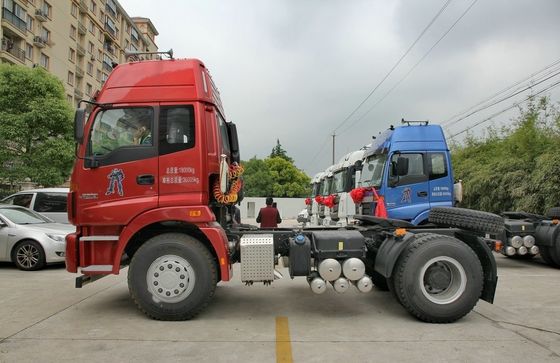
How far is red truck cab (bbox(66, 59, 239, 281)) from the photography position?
6.05m

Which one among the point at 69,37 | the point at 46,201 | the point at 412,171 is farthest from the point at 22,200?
the point at 69,37

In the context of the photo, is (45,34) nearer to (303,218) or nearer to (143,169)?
(303,218)

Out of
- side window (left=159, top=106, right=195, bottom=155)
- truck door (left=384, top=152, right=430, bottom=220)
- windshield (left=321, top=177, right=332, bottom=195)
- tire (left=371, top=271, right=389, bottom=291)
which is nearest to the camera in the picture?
side window (left=159, top=106, right=195, bottom=155)

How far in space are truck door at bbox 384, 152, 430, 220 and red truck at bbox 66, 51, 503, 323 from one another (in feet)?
13.3

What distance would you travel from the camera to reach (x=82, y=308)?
6703 millimetres

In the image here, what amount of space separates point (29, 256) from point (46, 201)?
3605 mm

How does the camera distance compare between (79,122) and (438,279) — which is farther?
(438,279)

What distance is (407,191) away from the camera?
34.8ft

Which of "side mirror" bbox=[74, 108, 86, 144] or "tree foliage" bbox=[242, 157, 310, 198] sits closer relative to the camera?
"side mirror" bbox=[74, 108, 86, 144]

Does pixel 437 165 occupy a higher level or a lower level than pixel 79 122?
lower

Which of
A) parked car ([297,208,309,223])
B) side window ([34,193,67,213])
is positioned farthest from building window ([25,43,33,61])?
side window ([34,193,67,213])

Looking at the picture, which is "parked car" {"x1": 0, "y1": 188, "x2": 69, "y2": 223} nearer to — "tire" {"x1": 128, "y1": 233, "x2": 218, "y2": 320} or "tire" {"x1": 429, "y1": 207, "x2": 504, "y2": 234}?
"tire" {"x1": 128, "y1": 233, "x2": 218, "y2": 320}

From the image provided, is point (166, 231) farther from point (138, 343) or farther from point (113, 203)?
point (138, 343)

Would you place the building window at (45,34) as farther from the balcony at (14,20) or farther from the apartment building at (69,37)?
the balcony at (14,20)
